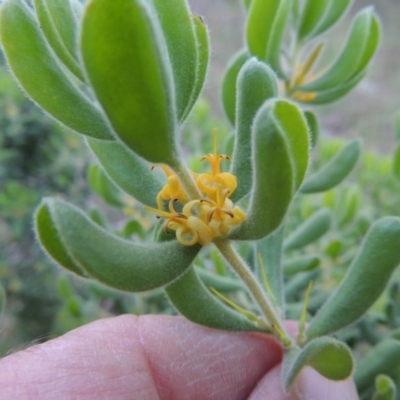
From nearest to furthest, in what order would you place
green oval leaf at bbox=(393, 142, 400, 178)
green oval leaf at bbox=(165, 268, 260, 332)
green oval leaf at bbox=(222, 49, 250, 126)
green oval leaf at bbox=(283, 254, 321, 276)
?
green oval leaf at bbox=(165, 268, 260, 332) → green oval leaf at bbox=(222, 49, 250, 126) → green oval leaf at bbox=(283, 254, 321, 276) → green oval leaf at bbox=(393, 142, 400, 178)

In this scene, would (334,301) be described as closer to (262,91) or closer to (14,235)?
(262,91)

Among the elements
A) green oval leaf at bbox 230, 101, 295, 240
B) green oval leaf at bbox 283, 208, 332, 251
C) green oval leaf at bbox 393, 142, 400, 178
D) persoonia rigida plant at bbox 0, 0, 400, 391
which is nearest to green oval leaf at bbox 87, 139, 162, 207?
persoonia rigida plant at bbox 0, 0, 400, 391

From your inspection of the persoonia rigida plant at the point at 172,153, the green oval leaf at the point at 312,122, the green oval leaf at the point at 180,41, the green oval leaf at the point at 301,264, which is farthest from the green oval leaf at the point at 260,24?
the green oval leaf at the point at 301,264

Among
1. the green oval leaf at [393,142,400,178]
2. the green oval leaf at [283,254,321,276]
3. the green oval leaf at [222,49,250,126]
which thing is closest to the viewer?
the green oval leaf at [222,49,250,126]

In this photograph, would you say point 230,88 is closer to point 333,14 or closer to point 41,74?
point 333,14

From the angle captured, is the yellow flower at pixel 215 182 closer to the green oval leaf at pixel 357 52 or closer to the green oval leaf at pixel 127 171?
the green oval leaf at pixel 127 171

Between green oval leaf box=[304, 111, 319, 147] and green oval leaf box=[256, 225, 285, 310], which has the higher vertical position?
green oval leaf box=[304, 111, 319, 147]

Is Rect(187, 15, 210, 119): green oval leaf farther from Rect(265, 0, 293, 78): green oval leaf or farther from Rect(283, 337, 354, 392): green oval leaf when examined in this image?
Rect(283, 337, 354, 392): green oval leaf
